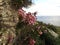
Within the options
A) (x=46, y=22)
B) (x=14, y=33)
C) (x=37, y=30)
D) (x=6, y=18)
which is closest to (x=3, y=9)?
(x=6, y=18)

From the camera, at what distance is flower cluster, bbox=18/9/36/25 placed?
554 centimetres

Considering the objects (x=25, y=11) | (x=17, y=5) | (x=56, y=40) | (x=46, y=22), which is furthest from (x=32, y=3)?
(x=46, y=22)

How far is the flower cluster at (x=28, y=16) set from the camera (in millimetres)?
5535

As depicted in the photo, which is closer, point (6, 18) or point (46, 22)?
point (6, 18)

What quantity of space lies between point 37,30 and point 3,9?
1.33 metres

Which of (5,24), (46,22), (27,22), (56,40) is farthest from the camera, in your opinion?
(46,22)

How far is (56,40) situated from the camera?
1081 centimetres

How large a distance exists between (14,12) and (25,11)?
2.42 ft

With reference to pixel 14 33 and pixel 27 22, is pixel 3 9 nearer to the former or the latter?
pixel 14 33

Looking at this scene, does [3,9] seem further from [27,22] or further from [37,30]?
[37,30]

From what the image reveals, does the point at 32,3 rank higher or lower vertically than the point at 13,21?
higher

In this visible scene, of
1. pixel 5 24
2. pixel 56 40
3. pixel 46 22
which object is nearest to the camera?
pixel 5 24

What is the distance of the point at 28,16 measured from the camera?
5.70 meters

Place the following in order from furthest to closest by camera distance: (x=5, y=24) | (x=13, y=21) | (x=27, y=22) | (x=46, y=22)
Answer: (x=46, y=22) → (x=27, y=22) → (x=13, y=21) → (x=5, y=24)
